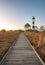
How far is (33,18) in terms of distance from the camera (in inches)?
2844

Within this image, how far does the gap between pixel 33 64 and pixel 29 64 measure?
0.71ft

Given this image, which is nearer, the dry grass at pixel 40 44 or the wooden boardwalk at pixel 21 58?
the wooden boardwalk at pixel 21 58

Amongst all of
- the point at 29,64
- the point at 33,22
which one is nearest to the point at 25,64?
the point at 29,64

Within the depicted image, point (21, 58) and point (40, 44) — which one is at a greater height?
point (21, 58)

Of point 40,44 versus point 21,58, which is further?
point 40,44

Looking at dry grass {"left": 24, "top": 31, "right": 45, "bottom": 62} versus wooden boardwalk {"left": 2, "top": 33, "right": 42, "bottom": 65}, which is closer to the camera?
wooden boardwalk {"left": 2, "top": 33, "right": 42, "bottom": 65}

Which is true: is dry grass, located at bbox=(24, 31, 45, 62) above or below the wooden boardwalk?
below

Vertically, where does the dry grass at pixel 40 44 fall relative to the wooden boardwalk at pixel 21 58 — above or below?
below

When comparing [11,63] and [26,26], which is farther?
[26,26]

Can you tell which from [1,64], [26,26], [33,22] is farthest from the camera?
[26,26]

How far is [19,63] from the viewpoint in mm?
9125

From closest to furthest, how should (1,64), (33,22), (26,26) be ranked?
(1,64), (33,22), (26,26)

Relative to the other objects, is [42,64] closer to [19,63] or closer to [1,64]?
[19,63]

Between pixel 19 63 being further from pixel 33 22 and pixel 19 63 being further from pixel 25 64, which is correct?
pixel 33 22
